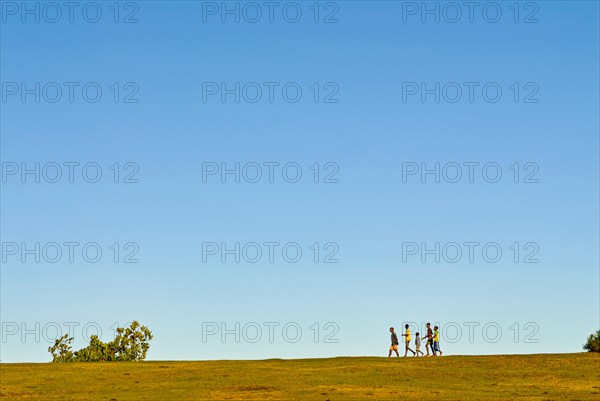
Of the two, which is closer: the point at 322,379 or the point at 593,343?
the point at 322,379

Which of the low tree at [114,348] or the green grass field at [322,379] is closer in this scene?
the green grass field at [322,379]

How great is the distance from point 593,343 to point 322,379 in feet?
104

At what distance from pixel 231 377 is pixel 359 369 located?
7.56 metres

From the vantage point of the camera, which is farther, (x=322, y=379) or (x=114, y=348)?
(x=114, y=348)

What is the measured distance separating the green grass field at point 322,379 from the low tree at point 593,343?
13521 mm

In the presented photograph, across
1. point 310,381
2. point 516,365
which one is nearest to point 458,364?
point 516,365

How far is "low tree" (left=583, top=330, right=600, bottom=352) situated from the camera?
234 feet

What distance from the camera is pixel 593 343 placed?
7200cm

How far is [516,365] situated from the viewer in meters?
54.3

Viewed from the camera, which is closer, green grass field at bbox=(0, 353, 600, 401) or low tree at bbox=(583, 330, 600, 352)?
green grass field at bbox=(0, 353, 600, 401)

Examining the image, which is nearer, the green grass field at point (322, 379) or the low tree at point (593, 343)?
the green grass field at point (322, 379)

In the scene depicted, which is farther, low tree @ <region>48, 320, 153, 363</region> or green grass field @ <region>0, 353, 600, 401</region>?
low tree @ <region>48, 320, 153, 363</region>

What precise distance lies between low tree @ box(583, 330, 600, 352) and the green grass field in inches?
532

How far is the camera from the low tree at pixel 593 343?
7132cm
